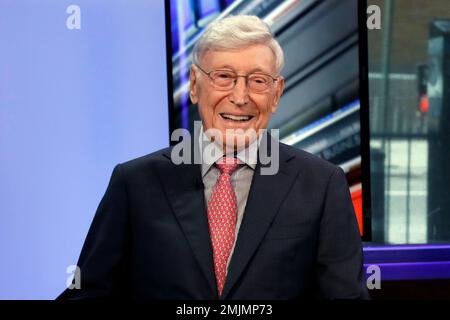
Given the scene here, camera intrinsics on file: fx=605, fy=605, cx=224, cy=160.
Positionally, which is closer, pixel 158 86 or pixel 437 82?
pixel 158 86

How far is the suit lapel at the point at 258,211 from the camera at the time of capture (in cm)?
126

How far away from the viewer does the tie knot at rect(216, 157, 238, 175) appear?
1368 mm

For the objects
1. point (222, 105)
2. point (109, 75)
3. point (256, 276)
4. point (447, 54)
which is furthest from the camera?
point (447, 54)

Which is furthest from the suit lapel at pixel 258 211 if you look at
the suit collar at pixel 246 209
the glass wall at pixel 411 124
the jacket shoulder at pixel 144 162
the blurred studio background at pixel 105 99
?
the glass wall at pixel 411 124

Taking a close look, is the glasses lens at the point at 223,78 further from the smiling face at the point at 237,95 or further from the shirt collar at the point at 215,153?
the shirt collar at the point at 215,153

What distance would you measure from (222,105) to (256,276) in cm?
39

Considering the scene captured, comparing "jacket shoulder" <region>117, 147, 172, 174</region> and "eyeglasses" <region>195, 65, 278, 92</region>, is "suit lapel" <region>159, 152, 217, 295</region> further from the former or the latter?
"eyeglasses" <region>195, 65, 278, 92</region>

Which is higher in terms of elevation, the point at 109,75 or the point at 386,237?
the point at 109,75

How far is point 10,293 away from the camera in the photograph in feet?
8.08

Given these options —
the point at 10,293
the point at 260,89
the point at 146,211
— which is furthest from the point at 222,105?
the point at 10,293

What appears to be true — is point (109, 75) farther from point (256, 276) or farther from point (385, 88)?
point (385, 88)

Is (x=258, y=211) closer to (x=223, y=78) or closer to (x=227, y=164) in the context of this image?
(x=227, y=164)

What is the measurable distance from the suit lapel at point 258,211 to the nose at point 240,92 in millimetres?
149

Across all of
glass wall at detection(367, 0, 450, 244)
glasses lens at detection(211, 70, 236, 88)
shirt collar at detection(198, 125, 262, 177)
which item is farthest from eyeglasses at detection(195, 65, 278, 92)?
glass wall at detection(367, 0, 450, 244)
